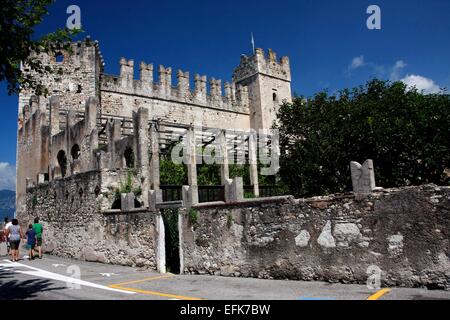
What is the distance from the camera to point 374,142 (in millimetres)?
15414

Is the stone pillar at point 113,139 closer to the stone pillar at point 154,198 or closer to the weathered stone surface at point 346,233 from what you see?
the stone pillar at point 154,198

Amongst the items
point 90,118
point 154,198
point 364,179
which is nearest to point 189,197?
point 154,198

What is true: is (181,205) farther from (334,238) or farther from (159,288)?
(334,238)

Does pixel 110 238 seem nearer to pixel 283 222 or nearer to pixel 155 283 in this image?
pixel 155 283

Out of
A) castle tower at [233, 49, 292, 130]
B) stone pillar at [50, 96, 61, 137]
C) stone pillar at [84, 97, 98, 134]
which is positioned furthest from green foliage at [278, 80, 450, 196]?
castle tower at [233, 49, 292, 130]

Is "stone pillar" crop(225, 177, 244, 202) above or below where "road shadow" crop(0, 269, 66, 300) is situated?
above

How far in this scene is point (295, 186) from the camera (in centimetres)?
1747

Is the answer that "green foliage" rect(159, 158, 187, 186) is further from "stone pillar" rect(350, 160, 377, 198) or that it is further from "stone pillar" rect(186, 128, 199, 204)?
"stone pillar" rect(350, 160, 377, 198)

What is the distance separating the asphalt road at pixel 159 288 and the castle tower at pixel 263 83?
2411 centimetres

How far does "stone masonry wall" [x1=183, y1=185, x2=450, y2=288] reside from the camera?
21.0 feet

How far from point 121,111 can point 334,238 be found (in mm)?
21631

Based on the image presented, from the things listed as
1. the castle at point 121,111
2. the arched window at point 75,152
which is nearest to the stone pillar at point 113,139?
the castle at point 121,111

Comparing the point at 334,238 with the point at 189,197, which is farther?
the point at 189,197

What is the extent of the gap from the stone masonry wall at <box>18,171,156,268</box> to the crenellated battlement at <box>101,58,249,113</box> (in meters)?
10.1
